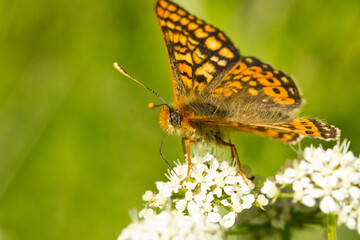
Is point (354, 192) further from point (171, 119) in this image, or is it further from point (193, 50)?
point (193, 50)

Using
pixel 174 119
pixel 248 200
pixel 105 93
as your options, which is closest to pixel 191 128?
pixel 174 119

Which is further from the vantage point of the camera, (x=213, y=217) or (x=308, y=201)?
(x=213, y=217)

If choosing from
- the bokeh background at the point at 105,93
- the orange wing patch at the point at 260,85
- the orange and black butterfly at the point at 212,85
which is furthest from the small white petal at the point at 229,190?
the bokeh background at the point at 105,93

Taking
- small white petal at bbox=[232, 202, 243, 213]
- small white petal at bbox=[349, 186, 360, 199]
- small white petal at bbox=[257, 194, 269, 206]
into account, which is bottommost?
small white petal at bbox=[232, 202, 243, 213]

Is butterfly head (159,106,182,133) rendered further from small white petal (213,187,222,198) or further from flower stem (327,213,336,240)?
flower stem (327,213,336,240)

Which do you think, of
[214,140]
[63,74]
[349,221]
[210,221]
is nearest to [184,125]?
[214,140]

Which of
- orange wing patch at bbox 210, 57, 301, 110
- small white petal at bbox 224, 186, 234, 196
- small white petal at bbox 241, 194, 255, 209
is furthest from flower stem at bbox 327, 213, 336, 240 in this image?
orange wing patch at bbox 210, 57, 301, 110

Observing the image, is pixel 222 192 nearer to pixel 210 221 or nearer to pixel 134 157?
pixel 210 221
